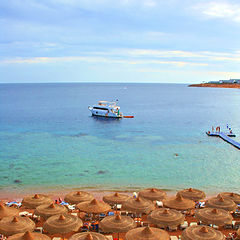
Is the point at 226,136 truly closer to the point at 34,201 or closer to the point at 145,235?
the point at 34,201

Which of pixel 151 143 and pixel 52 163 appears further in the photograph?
pixel 151 143

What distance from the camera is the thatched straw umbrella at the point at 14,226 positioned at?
49.4 ft

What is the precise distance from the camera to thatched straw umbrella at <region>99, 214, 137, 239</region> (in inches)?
599

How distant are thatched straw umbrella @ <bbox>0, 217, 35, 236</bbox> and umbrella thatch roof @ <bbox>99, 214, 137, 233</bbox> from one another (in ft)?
13.4

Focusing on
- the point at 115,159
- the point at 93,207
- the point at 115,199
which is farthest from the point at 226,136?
the point at 93,207

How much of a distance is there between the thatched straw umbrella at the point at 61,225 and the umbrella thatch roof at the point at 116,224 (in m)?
1.49

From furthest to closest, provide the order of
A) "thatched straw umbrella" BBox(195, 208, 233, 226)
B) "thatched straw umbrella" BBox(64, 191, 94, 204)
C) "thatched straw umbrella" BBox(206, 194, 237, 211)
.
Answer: "thatched straw umbrella" BBox(64, 191, 94, 204) → "thatched straw umbrella" BBox(206, 194, 237, 211) → "thatched straw umbrella" BBox(195, 208, 233, 226)

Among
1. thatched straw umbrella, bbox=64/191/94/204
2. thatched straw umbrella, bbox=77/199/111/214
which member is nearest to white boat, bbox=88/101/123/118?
thatched straw umbrella, bbox=64/191/94/204

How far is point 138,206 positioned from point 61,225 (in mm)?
5338

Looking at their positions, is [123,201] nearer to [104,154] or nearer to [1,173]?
[1,173]

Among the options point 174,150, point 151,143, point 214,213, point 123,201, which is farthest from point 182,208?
point 151,143

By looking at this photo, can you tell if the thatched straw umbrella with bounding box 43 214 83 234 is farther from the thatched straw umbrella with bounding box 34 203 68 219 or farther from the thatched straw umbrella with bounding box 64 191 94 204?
the thatched straw umbrella with bounding box 64 191 94 204

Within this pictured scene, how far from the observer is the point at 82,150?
143 ft

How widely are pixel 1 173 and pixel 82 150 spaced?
45.1 ft
